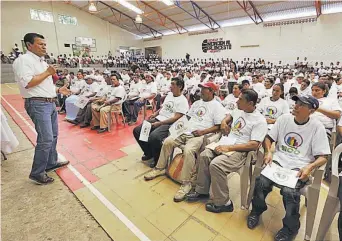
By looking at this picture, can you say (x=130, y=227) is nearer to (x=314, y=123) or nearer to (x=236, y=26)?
(x=314, y=123)

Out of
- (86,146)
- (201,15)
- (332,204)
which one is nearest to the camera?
(332,204)

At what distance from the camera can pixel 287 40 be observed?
1084 cm

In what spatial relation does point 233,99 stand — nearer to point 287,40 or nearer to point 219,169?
point 219,169

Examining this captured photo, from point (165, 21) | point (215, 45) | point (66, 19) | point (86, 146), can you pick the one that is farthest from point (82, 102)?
point (66, 19)

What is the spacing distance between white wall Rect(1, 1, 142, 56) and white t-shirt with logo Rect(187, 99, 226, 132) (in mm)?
16484

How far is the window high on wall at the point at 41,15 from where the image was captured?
14.2 m

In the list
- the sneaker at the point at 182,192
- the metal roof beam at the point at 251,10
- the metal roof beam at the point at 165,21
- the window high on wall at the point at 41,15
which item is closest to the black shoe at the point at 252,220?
the sneaker at the point at 182,192

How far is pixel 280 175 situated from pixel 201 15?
13.0m

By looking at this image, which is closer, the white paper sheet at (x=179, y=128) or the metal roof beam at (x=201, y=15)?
the white paper sheet at (x=179, y=128)

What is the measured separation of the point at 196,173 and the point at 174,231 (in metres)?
0.68

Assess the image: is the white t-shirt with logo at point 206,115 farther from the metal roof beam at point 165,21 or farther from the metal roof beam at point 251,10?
the metal roof beam at point 165,21

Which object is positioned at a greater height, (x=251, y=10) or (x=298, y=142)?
(x=251, y=10)

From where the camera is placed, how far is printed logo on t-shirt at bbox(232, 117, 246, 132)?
2.05 metres

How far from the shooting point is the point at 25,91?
6.84 ft
